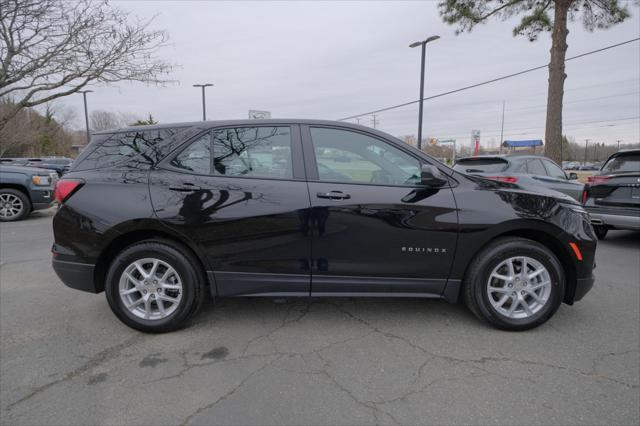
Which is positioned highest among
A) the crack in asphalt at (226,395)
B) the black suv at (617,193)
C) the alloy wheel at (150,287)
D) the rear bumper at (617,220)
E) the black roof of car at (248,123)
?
the black roof of car at (248,123)

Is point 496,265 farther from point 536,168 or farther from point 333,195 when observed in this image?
point 536,168

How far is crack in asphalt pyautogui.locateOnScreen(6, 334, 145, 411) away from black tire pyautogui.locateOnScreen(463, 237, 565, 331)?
269cm

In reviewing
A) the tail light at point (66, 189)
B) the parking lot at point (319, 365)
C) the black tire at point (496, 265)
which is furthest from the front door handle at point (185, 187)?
the black tire at point (496, 265)

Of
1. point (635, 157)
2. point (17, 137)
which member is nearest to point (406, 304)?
point (635, 157)

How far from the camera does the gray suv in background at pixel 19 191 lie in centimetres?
812

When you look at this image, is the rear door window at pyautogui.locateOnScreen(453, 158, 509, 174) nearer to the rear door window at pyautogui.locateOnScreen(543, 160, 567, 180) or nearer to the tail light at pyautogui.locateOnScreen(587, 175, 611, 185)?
the tail light at pyautogui.locateOnScreen(587, 175, 611, 185)

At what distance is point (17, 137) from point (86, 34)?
28681 mm

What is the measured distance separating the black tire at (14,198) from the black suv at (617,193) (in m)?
11.2

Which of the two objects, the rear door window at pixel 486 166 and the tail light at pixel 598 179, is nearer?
the tail light at pixel 598 179

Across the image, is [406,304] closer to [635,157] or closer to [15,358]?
[15,358]

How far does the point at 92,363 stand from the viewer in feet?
8.45

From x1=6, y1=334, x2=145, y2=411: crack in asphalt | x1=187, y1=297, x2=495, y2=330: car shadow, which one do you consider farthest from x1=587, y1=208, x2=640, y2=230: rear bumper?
x1=6, y1=334, x2=145, y2=411: crack in asphalt

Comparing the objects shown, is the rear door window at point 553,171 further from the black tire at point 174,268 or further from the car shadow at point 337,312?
the black tire at point 174,268

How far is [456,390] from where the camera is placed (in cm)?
228
